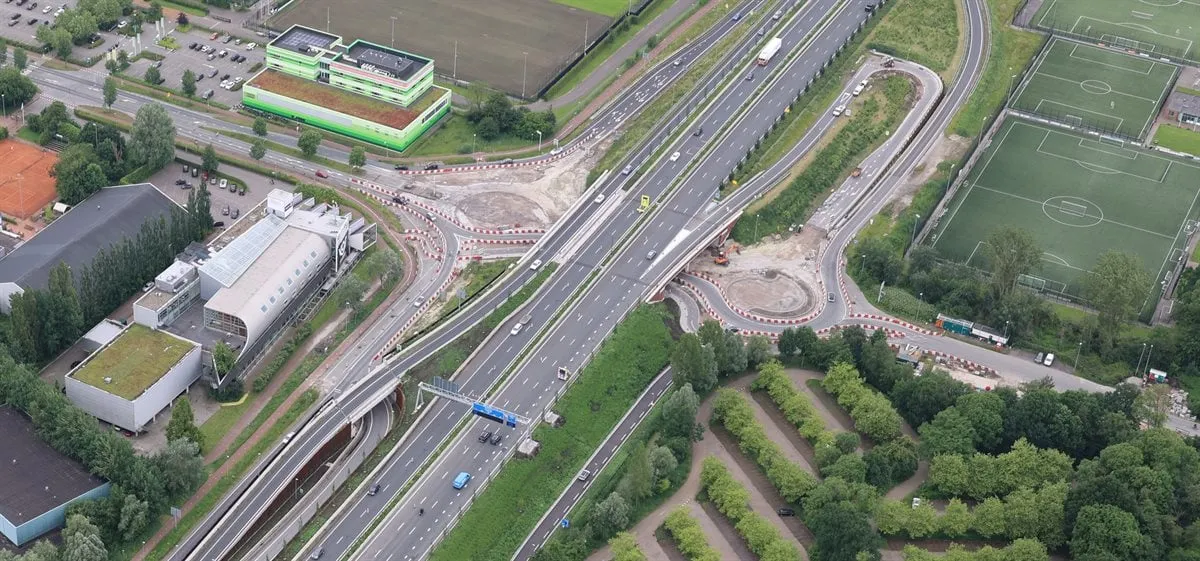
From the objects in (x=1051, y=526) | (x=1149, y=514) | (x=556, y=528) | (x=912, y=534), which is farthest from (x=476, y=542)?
(x=1149, y=514)

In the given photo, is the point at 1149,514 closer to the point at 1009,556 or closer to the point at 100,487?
the point at 1009,556

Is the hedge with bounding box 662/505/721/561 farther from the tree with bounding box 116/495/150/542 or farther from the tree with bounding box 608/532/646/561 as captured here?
the tree with bounding box 116/495/150/542

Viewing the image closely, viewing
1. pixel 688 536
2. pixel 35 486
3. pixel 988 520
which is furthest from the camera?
pixel 988 520

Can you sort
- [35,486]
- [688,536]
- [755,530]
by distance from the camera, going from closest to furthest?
[35,486] < [688,536] < [755,530]

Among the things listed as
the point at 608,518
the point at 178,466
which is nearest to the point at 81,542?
the point at 178,466

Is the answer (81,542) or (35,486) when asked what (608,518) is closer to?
(81,542)

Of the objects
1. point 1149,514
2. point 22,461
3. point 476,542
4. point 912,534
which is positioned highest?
point 1149,514
